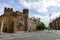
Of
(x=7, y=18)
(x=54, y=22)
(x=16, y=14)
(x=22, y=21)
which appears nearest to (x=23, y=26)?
(x=22, y=21)

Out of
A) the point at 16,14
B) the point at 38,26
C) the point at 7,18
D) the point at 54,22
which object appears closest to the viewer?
the point at 7,18

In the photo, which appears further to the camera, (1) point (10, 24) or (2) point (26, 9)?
(2) point (26, 9)

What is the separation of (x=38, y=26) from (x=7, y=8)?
32.4 m

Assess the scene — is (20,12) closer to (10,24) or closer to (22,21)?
(22,21)

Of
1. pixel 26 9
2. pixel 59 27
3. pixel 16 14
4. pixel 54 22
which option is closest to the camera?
pixel 16 14

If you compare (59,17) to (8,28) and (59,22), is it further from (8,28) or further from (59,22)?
(8,28)

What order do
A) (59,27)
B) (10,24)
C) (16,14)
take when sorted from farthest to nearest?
1. (59,27)
2. (16,14)
3. (10,24)

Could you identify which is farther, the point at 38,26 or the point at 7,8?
the point at 38,26

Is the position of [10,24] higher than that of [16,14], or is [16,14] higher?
[16,14]

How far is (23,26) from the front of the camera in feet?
244

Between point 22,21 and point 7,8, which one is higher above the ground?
point 7,8

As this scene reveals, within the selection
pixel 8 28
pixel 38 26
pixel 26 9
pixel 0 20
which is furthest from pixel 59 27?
pixel 0 20

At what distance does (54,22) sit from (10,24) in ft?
399

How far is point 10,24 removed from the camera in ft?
188
